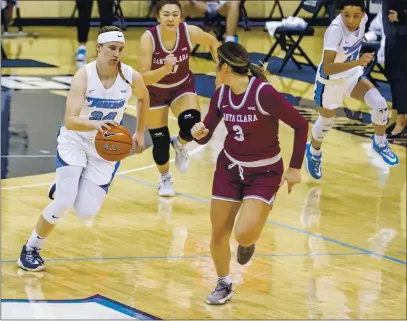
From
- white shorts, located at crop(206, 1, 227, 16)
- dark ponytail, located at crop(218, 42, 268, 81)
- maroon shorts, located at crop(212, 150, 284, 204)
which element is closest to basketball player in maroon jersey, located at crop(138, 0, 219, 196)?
dark ponytail, located at crop(218, 42, 268, 81)

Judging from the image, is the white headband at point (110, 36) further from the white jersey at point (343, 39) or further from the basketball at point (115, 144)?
the white jersey at point (343, 39)

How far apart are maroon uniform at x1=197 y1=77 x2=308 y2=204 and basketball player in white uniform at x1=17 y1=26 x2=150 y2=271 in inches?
20.1

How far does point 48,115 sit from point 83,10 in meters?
3.79

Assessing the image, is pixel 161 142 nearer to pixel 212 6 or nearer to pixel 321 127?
pixel 321 127

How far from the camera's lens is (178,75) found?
10250 millimetres

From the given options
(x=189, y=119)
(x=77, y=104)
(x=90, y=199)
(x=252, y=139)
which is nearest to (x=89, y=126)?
Answer: (x=77, y=104)

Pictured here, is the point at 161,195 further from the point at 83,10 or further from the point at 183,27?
the point at 183,27

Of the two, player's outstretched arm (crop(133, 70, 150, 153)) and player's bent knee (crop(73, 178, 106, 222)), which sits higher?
player's outstretched arm (crop(133, 70, 150, 153))

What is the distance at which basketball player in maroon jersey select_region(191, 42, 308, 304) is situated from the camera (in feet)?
22.6

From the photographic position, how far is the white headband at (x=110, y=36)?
248 inches

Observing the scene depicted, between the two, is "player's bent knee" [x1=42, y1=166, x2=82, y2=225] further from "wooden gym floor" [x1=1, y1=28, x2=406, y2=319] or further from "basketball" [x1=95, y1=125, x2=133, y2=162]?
"basketball" [x1=95, y1=125, x2=133, y2=162]

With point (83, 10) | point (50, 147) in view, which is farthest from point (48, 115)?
point (83, 10)

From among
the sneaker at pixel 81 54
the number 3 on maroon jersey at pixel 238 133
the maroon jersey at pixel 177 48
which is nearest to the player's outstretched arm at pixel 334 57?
the number 3 on maroon jersey at pixel 238 133

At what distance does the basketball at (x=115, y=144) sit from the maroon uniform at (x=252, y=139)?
2.62ft
